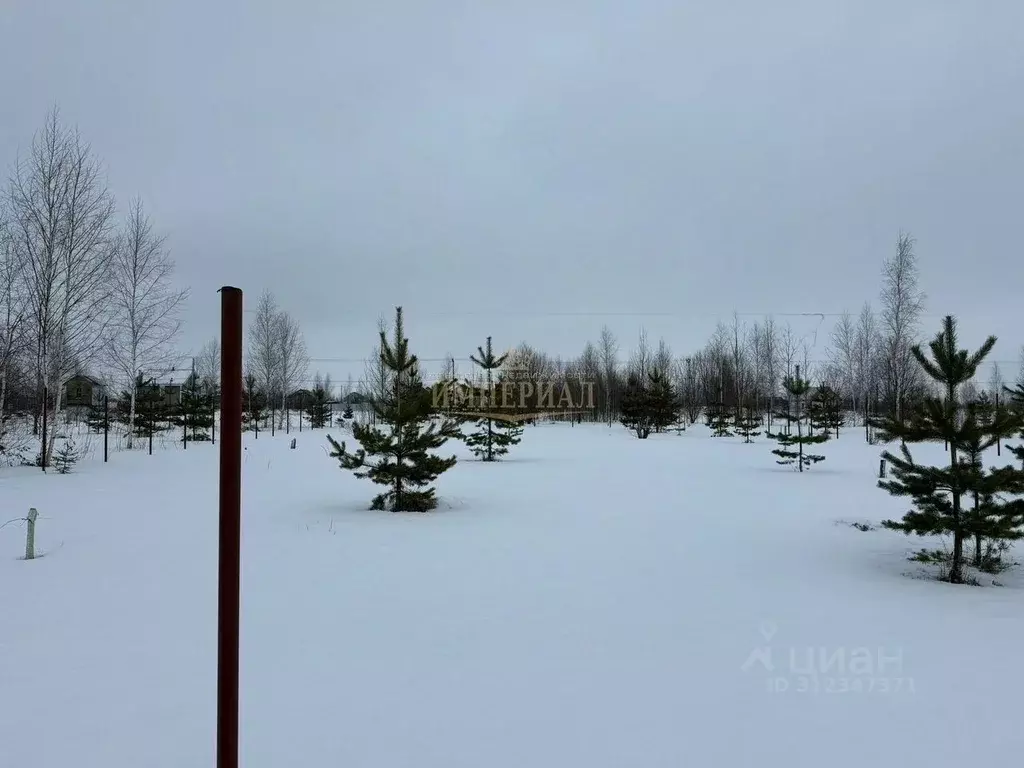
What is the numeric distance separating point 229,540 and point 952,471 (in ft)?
21.3

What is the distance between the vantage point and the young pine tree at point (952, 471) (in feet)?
18.7

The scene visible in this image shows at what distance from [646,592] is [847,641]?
166cm

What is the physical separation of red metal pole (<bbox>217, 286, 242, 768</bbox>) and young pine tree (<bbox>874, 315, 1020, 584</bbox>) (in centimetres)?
599

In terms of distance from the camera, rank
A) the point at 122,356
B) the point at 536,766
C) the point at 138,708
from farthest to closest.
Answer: the point at 122,356, the point at 138,708, the point at 536,766

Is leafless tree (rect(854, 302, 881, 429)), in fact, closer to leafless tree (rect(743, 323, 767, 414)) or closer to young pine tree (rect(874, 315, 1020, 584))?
leafless tree (rect(743, 323, 767, 414))

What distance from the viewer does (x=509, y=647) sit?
4152 mm

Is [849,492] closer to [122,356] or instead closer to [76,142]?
[76,142]

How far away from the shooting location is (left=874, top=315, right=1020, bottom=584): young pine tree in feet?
18.7

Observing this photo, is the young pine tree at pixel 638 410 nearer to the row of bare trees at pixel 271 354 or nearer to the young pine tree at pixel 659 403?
the young pine tree at pixel 659 403

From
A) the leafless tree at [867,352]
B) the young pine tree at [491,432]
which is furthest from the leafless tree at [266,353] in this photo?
the leafless tree at [867,352]

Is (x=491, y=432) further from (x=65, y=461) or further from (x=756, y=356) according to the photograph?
(x=756, y=356)

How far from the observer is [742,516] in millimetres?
9562

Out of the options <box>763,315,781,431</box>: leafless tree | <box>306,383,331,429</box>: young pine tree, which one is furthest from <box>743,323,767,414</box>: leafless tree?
<box>306,383,331,429</box>: young pine tree

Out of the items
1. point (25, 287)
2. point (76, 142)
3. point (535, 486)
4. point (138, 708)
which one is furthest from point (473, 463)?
point (138, 708)
